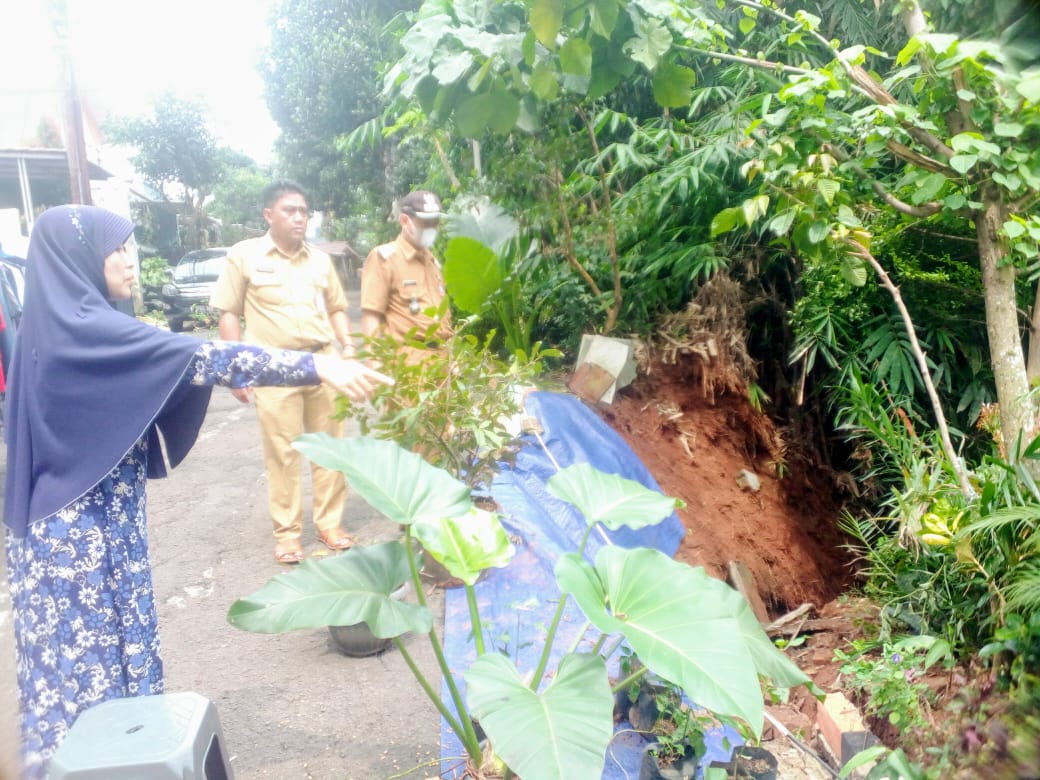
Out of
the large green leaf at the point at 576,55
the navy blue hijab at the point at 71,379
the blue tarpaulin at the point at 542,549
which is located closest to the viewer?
the navy blue hijab at the point at 71,379

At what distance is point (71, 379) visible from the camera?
7.01 feet

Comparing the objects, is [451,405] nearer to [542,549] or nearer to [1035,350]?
[542,549]

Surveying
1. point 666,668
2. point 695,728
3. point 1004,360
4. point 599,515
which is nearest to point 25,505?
point 599,515

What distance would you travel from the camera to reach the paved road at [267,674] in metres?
2.75

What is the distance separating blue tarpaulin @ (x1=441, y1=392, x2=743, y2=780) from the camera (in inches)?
107

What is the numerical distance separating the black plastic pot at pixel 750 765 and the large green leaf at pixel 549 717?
58 centimetres

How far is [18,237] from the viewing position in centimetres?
1034

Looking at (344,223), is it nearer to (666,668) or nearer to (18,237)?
(18,237)

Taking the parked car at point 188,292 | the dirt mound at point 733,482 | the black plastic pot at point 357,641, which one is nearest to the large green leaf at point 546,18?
the black plastic pot at point 357,641

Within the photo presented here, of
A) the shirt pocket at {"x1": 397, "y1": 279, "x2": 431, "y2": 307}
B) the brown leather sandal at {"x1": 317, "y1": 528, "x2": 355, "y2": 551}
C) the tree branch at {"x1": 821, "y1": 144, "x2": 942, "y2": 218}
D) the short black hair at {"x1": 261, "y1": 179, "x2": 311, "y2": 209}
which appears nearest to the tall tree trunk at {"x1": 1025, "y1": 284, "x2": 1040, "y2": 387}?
the tree branch at {"x1": 821, "y1": 144, "x2": 942, "y2": 218}

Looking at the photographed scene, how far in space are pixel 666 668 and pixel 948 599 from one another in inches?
72.6

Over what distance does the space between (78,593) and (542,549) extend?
2.00 m

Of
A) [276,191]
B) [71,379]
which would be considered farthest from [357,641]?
[276,191]

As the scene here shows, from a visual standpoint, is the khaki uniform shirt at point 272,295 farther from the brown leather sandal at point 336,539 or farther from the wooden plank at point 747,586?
the wooden plank at point 747,586
